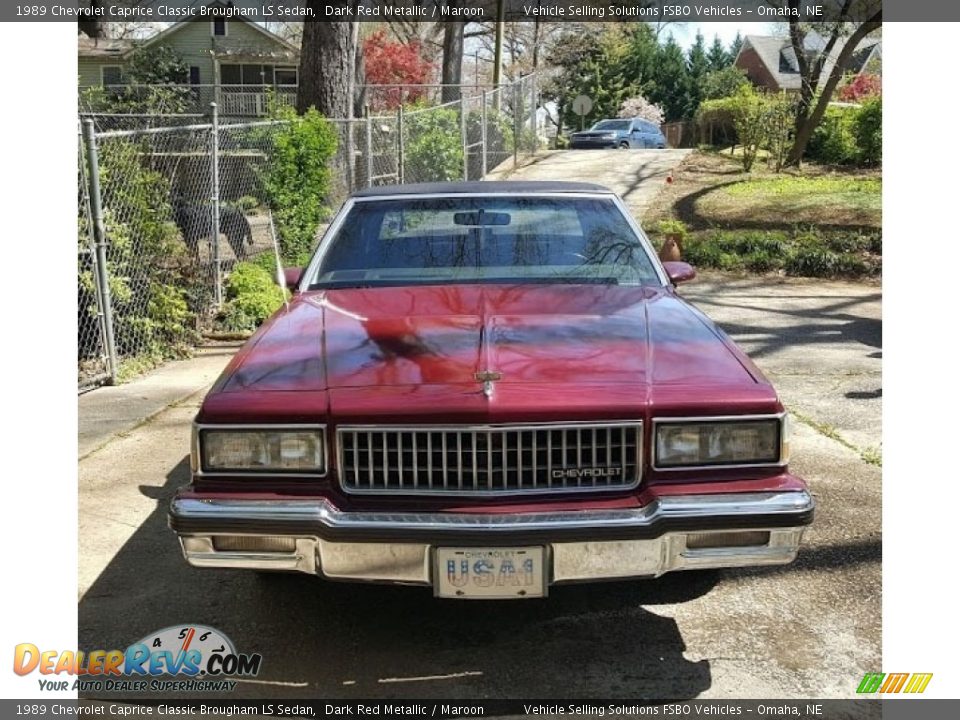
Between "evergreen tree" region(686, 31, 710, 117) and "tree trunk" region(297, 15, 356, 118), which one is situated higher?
"evergreen tree" region(686, 31, 710, 117)

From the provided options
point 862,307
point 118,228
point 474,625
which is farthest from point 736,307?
point 474,625

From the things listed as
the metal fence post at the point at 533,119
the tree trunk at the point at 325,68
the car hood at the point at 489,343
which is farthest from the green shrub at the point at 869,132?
the car hood at the point at 489,343

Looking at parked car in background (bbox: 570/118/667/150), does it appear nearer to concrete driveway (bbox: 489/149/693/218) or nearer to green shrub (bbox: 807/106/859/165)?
concrete driveway (bbox: 489/149/693/218)

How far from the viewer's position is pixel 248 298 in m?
9.41

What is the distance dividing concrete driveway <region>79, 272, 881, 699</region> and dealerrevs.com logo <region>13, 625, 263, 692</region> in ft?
0.25

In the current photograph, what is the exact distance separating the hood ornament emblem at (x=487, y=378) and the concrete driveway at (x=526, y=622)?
0.97 m

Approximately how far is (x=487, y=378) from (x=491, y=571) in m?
0.61

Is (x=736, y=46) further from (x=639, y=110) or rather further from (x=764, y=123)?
(x=764, y=123)

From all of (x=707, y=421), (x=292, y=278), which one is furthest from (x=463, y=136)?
(x=707, y=421)

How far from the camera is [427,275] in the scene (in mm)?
4641

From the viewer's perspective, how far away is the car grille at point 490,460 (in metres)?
3.25

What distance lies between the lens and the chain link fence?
731 cm

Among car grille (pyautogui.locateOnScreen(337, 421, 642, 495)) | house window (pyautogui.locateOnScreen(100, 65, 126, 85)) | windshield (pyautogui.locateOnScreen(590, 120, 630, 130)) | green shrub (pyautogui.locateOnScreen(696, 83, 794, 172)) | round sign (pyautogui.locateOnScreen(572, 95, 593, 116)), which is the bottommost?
car grille (pyautogui.locateOnScreen(337, 421, 642, 495))

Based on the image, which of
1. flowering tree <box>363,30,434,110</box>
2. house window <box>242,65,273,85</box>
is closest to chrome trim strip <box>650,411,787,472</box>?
flowering tree <box>363,30,434,110</box>
